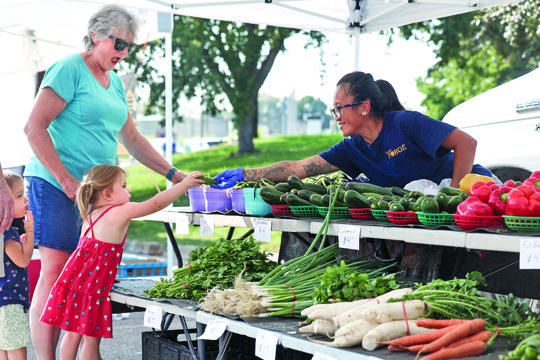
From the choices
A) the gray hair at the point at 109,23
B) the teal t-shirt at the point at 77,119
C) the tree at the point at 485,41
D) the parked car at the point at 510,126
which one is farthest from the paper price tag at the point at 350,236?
the tree at the point at 485,41

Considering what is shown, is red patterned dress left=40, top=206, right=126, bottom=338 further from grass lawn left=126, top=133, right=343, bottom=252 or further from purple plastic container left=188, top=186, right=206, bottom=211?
grass lawn left=126, top=133, right=343, bottom=252

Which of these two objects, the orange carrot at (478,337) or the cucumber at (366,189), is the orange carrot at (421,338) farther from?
the cucumber at (366,189)

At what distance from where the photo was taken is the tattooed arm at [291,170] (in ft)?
13.3

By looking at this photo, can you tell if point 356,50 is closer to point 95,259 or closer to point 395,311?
point 95,259

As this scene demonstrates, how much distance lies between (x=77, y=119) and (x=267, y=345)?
1970 mm

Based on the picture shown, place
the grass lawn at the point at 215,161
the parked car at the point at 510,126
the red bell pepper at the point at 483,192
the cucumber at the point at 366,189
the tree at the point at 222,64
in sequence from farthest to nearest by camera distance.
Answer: the tree at the point at 222,64, the grass lawn at the point at 215,161, the parked car at the point at 510,126, the cucumber at the point at 366,189, the red bell pepper at the point at 483,192

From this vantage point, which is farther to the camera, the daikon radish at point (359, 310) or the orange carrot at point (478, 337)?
the daikon radish at point (359, 310)

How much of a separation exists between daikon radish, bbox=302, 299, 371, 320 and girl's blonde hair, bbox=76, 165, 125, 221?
1585 millimetres

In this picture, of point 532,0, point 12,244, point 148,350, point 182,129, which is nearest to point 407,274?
point 148,350

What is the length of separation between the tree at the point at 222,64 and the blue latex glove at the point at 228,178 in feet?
47.3

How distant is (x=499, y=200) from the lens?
8.52 feet

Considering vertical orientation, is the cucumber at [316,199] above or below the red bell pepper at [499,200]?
below

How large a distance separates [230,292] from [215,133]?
Result: 4659 cm

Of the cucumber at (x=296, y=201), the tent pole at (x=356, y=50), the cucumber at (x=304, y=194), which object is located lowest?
the cucumber at (x=296, y=201)
